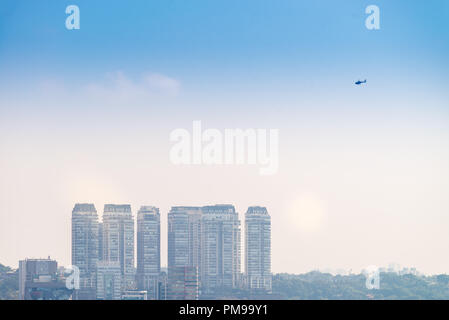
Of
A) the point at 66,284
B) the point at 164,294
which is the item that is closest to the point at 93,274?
the point at 66,284

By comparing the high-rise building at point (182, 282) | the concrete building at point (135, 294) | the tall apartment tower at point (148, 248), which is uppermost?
the tall apartment tower at point (148, 248)

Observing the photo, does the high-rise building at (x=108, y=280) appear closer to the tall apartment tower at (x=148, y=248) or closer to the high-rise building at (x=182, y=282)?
the tall apartment tower at (x=148, y=248)

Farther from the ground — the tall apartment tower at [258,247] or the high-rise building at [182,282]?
the tall apartment tower at [258,247]

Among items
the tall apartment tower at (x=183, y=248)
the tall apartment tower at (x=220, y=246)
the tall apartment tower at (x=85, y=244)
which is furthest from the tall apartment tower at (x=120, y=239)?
the tall apartment tower at (x=220, y=246)

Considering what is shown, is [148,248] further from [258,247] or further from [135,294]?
[258,247]

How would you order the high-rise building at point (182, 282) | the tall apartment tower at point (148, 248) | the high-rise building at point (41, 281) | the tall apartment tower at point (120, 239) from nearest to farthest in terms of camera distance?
1. the high-rise building at point (182, 282)
2. the high-rise building at point (41, 281)
3. the tall apartment tower at point (148, 248)
4. the tall apartment tower at point (120, 239)
